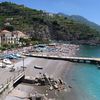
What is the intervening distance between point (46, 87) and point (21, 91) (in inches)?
241

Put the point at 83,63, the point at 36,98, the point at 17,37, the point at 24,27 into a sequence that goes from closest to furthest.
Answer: the point at 36,98
the point at 83,63
the point at 17,37
the point at 24,27

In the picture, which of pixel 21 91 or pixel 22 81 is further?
pixel 22 81

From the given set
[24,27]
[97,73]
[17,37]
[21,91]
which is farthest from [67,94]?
[24,27]

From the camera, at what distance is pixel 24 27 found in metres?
188

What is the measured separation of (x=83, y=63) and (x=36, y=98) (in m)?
53.8

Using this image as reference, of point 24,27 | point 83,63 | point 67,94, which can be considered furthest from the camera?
point 24,27

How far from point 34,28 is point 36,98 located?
518 ft

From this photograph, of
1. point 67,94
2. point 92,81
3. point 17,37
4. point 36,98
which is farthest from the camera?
point 17,37

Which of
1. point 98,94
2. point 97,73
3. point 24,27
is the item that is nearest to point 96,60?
point 97,73

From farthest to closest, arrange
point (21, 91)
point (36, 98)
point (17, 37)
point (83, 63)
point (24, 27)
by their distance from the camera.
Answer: point (24, 27) < point (17, 37) < point (83, 63) < point (21, 91) < point (36, 98)

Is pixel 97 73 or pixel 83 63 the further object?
pixel 83 63

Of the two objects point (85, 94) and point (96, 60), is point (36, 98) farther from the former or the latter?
point (96, 60)

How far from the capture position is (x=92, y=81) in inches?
2325

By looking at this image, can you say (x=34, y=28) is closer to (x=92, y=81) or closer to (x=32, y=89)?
(x=92, y=81)
